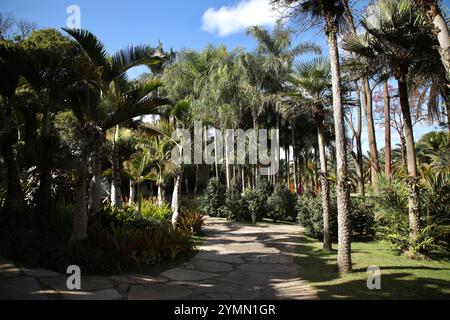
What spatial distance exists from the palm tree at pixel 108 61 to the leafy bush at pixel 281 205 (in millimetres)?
12829

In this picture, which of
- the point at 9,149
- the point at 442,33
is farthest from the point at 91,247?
the point at 442,33

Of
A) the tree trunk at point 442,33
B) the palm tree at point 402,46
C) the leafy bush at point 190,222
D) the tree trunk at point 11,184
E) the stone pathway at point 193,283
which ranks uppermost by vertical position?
the palm tree at point 402,46

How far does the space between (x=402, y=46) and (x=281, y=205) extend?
12744 millimetres

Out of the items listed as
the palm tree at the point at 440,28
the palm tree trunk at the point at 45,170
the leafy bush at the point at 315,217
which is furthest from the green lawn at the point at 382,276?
the palm tree trunk at the point at 45,170

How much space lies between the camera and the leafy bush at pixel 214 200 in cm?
2011

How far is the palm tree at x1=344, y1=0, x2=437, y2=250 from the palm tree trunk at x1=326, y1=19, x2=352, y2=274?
1.59m

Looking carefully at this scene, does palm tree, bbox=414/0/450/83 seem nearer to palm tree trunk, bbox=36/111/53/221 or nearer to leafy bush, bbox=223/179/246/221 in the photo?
palm tree trunk, bbox=36/111/53/221

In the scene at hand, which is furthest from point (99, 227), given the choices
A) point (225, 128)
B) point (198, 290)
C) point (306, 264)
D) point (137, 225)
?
point (225, 128)

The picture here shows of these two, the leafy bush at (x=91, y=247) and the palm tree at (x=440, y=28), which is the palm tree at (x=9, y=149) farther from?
the palm tree at (x=440, y=28)

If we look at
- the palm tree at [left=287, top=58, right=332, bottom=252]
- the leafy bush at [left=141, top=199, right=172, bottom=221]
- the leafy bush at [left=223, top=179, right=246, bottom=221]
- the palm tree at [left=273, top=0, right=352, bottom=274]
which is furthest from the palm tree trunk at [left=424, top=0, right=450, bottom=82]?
the leafy bush at [left=223, top=179, right=246, bottom=221]

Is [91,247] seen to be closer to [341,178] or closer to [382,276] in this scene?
[341,178]

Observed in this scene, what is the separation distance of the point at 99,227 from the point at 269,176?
778 inches

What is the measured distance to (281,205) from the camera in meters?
19.5

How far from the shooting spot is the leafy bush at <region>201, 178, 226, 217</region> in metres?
20.1
